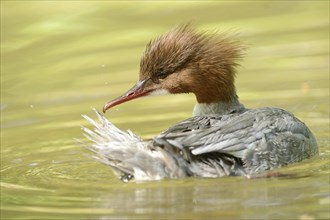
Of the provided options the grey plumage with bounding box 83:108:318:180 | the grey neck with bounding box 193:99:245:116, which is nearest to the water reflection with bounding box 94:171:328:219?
the grey plumage with bounding box 83:108:318:180

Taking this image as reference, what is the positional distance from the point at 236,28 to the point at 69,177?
15.3 ft

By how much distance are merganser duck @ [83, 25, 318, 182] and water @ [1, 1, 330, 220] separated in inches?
6.1

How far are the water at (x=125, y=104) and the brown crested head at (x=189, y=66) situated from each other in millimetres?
859

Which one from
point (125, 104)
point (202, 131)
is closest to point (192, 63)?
point (202, 131)

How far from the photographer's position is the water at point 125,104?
26.5ft

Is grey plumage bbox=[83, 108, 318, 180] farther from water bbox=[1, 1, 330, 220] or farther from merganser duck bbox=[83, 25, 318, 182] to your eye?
water bbox=[1, 1, 330, 220]

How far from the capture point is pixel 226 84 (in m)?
9.52

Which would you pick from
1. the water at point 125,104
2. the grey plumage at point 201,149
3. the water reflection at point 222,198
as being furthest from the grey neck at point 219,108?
the water reflection at point 222,198

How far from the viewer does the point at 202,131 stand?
28.4ft

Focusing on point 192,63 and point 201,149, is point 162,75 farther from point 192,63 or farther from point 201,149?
point 201,149

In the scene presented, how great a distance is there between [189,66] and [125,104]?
2.44 metres

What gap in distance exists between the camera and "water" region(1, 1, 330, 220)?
808cm

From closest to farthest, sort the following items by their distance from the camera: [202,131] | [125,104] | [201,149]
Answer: [201,149] < [202,131] < [125,104]

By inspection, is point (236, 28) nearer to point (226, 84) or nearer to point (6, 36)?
point (6, 36)
